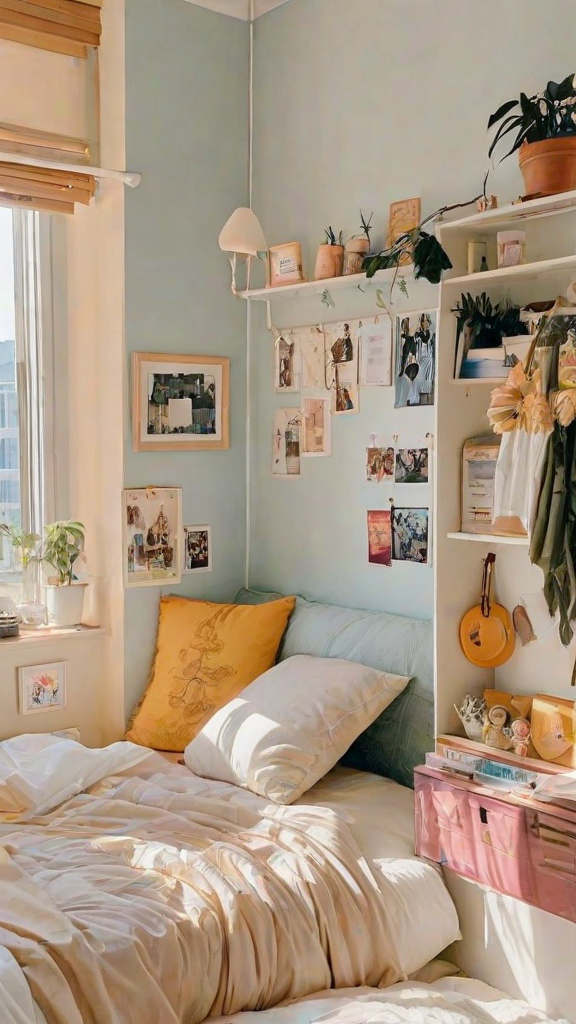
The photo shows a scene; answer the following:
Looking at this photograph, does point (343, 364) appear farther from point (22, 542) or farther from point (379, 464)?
point (22, 542)

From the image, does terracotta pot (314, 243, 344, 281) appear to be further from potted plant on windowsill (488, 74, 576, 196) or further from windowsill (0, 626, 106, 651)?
windowsill (0, 626, 106, 651)

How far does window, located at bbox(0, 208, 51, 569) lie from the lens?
3131mm

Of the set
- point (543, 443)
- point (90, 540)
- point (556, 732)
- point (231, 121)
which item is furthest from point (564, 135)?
point (90, 540)

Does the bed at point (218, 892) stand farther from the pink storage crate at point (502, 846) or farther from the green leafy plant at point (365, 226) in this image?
the green leafy plant at point (365, 226)

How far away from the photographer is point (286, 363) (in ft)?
10.2

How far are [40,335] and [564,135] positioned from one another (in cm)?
183

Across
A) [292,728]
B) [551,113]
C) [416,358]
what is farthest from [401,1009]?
[551,113]

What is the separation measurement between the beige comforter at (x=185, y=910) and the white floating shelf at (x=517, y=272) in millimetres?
1283

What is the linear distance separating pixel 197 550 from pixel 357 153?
135cm

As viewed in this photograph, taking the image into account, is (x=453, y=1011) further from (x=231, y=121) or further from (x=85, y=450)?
(x=231, y=121)

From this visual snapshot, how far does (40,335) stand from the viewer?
3162 millimetres

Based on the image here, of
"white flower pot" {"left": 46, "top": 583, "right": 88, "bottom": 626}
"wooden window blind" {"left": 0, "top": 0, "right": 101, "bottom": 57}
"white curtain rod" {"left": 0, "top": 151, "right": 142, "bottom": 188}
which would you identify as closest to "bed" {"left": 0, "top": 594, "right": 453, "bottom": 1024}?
"white flower pot" {"left": 46, "top": 583, "right": 88, "bottom": 626}

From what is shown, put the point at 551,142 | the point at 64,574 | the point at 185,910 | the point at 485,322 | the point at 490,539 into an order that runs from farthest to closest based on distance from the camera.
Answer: the point at 64,574
the point at 485,322
the point at 490,539
the point at 551,142
the point at 185,910

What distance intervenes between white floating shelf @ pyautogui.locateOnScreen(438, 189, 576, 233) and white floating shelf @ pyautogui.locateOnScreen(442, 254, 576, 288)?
0.33 ft
